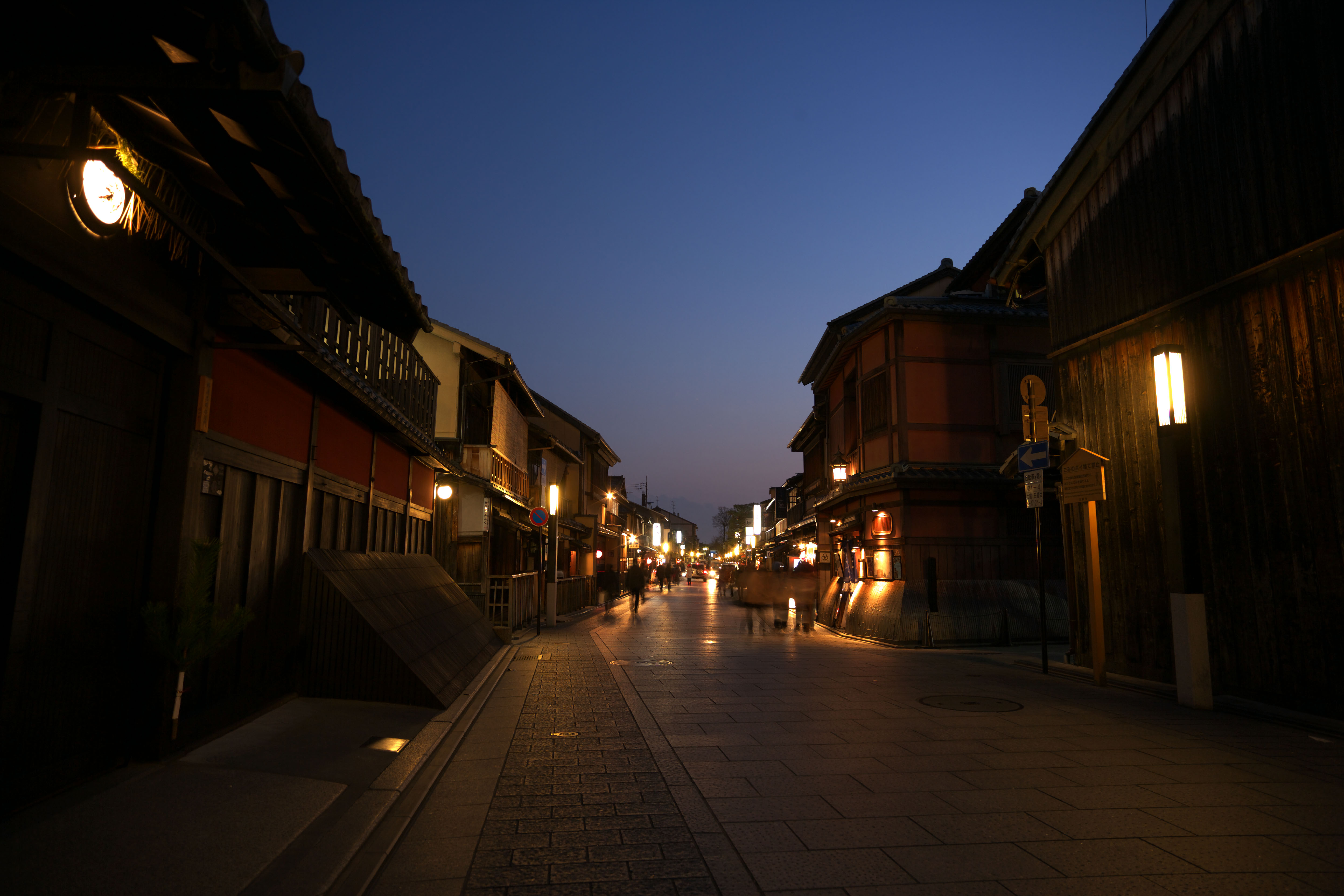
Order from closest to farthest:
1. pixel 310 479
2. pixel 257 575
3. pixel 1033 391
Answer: pixel 257 575 → pixel 310 479 → pixel 1033 391

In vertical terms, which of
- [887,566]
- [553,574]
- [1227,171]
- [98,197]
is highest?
[1227,171]

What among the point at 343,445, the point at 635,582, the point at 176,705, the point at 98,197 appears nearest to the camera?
the point at 98,197

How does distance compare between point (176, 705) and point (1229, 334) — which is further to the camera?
point (1229, 334)

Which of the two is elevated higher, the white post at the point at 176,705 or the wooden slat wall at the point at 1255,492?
the wooden slat wall at the point at 1255,492

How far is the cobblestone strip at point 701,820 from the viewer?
157 inches

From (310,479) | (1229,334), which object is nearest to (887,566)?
(1229,334)

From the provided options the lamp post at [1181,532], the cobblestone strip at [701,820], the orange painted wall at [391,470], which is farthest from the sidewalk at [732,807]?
the orange painted wall at [391,470]

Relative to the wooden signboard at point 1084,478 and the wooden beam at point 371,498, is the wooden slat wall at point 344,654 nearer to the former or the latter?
the wooden beam at point 371,498

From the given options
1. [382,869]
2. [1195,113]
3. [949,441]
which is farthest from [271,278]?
[949,441]

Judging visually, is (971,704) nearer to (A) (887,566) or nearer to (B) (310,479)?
(B) (310,479)

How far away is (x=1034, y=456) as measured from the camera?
38.4ft

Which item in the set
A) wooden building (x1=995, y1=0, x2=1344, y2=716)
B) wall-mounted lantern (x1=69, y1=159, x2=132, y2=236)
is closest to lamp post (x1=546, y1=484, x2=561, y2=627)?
wooden building (x1=995, y1=0, x2=1344, y2=716)

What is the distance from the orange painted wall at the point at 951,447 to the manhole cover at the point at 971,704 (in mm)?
10103

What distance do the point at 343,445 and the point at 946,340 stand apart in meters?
15.0
